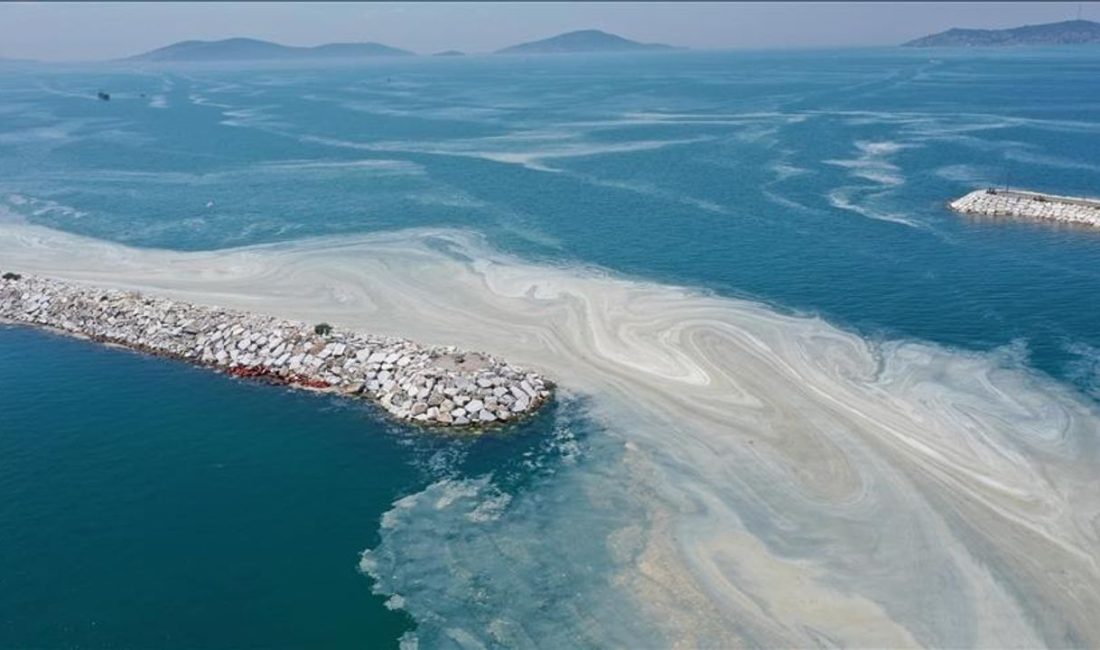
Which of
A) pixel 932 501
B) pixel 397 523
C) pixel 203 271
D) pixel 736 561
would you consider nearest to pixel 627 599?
pixel 736 561

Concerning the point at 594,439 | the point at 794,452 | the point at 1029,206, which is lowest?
the point at 594,439

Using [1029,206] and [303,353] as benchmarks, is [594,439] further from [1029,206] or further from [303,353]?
[1029,206]

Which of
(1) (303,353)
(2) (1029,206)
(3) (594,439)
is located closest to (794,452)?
(3) (594,439)

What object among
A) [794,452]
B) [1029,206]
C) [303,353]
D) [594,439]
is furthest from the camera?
[1029,206]

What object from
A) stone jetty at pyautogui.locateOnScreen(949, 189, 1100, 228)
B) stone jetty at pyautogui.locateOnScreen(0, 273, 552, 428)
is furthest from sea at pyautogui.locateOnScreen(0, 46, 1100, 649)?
stone jetty at pyautogui.locateOnScreen(949, 189, 1100, 228)

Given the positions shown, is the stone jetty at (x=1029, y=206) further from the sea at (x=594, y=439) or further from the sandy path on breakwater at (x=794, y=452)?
the sandy path on breakwater at (x=794, y=452)

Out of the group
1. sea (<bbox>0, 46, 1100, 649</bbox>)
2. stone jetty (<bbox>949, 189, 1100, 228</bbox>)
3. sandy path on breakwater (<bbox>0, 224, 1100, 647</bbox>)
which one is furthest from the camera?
stone jetty (<bbox>949, 189, 1100, 228</bbox>)

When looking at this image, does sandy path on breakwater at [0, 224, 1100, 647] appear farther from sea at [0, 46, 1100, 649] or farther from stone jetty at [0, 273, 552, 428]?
stone jetty at [0, 273, 552, 428]
